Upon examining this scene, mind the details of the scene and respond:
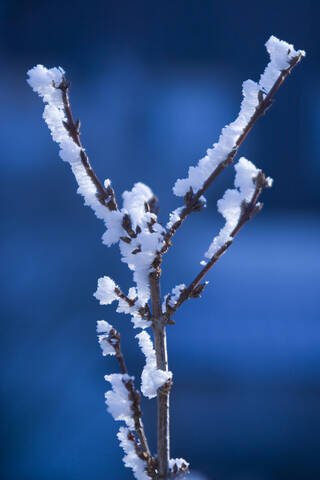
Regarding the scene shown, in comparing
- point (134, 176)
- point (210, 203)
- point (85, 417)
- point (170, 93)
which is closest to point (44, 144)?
point (134, 176)

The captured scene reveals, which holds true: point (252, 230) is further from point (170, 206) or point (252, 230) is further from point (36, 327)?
point (36, 327)

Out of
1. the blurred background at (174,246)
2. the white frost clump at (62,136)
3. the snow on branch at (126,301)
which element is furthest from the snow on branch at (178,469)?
the blurred background at (174,246)

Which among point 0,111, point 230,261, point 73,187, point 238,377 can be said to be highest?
point 0,111

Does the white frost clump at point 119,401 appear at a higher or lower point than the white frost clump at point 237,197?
lower

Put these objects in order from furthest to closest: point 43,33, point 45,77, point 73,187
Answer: point 73,187, point 43,33, point 45,77

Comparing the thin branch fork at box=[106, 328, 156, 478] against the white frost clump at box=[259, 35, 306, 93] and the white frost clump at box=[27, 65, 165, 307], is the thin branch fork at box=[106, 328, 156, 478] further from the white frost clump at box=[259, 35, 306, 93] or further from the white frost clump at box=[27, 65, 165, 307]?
the white frost clump at box=[259, 35, 306, 93]

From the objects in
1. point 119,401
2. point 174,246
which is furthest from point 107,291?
point 174,246

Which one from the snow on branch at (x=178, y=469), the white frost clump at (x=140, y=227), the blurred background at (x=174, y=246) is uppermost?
the blurred background at (x=174, y=246)

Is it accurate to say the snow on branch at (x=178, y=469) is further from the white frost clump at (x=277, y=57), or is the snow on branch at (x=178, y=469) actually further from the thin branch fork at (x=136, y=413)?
the white frost clump at (x=277, y=57)
